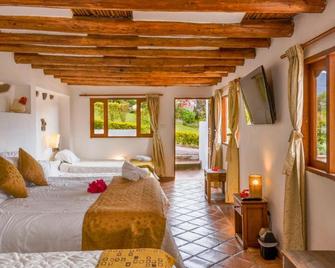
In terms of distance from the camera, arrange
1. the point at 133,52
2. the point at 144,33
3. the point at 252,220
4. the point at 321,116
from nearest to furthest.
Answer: the point at 321,116 < the point at 144,33 < the point at 252,220 < the point at 133,52

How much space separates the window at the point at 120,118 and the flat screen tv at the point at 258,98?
12.9 feet

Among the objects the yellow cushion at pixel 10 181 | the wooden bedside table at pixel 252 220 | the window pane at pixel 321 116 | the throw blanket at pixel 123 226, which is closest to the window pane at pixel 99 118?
the yellow cushion at pixel 10 181

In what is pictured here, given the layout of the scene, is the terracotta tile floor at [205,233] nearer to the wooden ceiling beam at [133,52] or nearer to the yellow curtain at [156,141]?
the yellow curtain at [156,141]

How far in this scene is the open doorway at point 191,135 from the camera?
31.7 ft

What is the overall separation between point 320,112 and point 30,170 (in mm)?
3107

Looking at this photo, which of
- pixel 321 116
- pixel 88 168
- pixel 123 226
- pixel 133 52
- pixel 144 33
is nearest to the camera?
pixel 123 226

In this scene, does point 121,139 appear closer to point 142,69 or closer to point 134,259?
point 142,69

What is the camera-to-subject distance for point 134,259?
176cm

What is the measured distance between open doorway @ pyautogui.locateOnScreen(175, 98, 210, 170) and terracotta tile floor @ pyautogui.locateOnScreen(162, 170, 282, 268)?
10.1 ft

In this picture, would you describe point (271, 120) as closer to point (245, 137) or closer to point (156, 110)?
point (245, 137)

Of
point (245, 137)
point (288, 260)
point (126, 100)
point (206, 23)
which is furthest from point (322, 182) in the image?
point (126, 100)

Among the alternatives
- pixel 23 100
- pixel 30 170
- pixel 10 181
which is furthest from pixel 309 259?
pixel 23 100

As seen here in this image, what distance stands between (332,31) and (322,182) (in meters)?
1.12

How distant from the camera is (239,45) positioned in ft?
12.5
